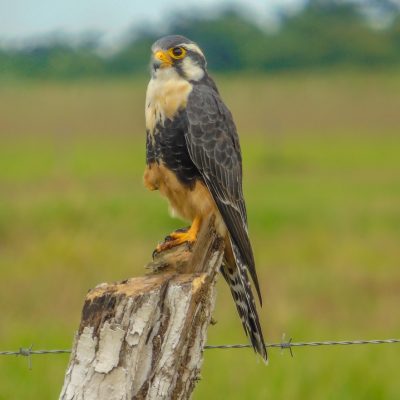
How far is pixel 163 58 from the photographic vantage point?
16.7 feet

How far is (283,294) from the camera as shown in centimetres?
1019

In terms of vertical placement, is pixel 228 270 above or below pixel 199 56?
below

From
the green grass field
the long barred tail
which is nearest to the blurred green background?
the green grass field

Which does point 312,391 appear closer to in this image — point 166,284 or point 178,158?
point 178,158

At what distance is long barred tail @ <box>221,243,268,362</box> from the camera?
458 centimetres

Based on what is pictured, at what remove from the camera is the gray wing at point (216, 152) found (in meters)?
4.99

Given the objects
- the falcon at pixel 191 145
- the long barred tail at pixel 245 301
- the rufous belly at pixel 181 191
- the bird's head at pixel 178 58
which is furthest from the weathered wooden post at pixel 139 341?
the bird's head at pixel 178 58

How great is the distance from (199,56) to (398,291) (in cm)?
584

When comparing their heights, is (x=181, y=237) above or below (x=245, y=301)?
above

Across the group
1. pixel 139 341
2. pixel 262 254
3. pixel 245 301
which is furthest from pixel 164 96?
pixel 262 254

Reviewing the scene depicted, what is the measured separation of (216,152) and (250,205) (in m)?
10.3

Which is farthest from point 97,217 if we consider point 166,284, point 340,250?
point 166,284

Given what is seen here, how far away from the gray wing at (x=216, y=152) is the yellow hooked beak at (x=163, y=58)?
0.17 m

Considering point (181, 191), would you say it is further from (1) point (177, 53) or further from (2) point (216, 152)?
(1) point (177, 53)
